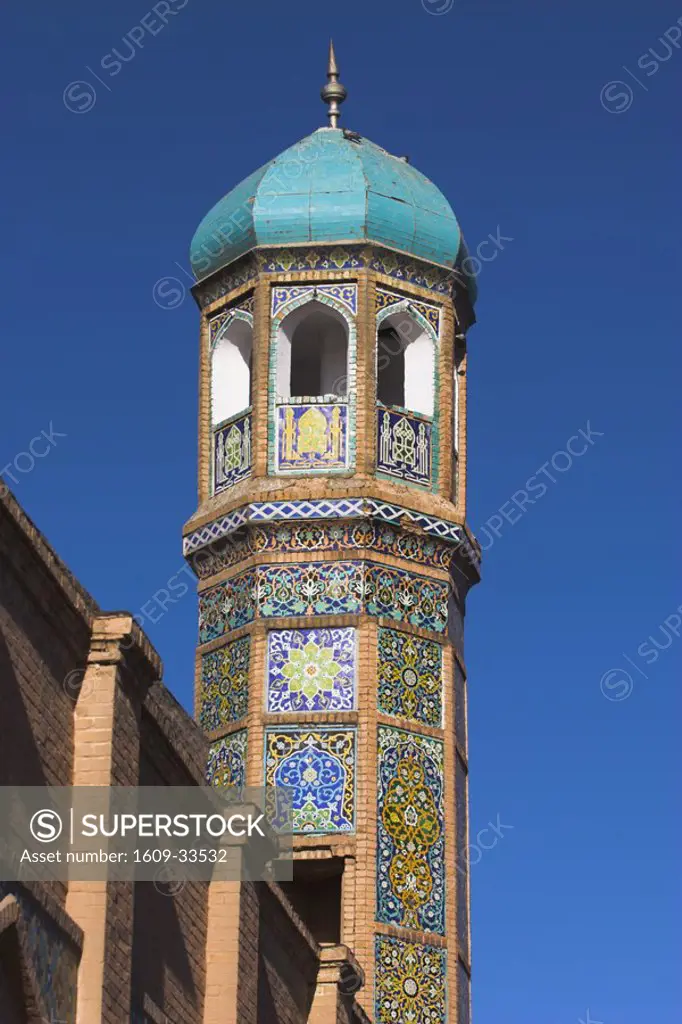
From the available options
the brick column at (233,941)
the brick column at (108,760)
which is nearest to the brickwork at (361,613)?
the brick column at (233,941)

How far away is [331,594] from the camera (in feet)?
67.3

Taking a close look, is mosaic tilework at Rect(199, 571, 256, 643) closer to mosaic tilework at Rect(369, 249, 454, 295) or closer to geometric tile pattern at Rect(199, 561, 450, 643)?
geometric tile pattern at Rect(199, 561, 450, 643)

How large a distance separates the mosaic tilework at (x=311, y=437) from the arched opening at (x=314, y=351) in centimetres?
32

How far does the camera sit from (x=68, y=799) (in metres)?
12.2

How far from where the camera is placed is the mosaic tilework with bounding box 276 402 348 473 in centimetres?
2112

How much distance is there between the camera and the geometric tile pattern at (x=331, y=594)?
2048 cm

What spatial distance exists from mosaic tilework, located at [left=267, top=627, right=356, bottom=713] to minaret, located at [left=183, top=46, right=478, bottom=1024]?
2 cm

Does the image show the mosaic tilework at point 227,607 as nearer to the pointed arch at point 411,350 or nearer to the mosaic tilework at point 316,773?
the mosaic tilework at point 316,773

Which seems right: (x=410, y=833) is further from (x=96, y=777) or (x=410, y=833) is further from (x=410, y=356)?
(x=96, y=777)

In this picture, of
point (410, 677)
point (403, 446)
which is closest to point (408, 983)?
point (410, 677)

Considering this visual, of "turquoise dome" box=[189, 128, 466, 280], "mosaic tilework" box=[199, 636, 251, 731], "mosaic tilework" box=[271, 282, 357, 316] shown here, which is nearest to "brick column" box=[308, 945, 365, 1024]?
"mosaic tilework" box=[199, 636, 251, 731]

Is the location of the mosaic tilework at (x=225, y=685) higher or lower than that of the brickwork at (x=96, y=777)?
higher

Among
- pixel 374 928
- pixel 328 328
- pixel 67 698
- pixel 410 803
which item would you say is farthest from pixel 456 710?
pixel 67 698

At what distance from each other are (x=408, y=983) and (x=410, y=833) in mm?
1282
